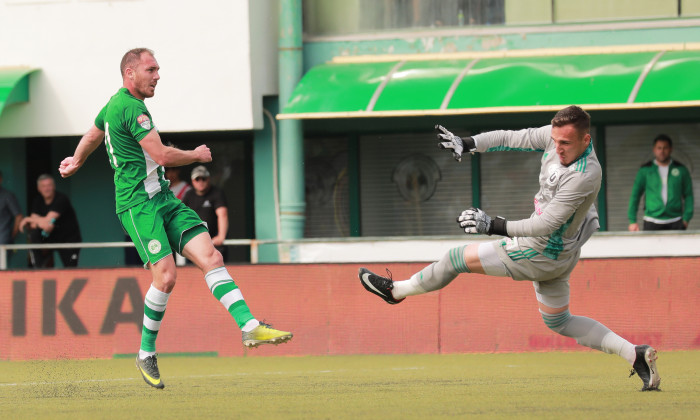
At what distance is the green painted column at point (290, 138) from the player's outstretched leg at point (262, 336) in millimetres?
8272

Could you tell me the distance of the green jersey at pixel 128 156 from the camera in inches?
323

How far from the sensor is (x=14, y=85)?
15734 millimetres

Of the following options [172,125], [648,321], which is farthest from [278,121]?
[648,321]

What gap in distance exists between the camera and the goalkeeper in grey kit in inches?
294

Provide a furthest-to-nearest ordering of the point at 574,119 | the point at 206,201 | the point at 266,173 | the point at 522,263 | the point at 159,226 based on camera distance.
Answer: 1. the point at 266,173
2. the point at 206,201
3. the point at 159,226
4. the point at 522,263
5. the point at 574,119

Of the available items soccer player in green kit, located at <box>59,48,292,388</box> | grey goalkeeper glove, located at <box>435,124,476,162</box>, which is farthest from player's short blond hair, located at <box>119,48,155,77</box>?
grey goalkeeper glove, located at <box>435,124,476,162</box>

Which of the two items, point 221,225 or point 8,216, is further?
point 8,216

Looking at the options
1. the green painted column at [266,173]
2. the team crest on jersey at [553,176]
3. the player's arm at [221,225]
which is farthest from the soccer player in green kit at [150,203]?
the green painted column at [266,173]

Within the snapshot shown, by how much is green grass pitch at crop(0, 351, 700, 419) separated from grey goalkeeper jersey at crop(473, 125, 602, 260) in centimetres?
101

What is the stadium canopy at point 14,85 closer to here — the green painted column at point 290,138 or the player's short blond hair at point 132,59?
the green painted column at point 290,138

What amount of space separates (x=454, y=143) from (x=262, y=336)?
180 cm

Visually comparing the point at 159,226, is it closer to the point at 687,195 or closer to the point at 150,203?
the point at 150,203

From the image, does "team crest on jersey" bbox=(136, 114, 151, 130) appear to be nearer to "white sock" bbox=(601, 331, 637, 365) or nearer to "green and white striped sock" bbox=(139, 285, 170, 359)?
"green and white striped sock" bbox=(139, 285, 170, 359)

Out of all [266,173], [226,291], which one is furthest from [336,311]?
[266,173]
